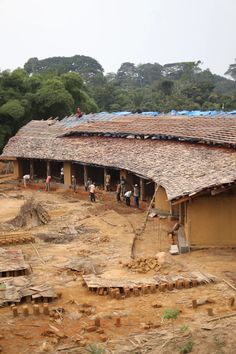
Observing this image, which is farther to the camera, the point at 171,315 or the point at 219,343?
the point at 171,315

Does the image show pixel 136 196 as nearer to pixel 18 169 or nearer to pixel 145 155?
pixel 145 155

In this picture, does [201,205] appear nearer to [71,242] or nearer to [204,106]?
[71,242]

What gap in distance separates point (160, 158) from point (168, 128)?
4.18m

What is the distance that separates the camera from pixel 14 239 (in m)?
19.6

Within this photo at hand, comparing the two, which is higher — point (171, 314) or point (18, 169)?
point (18, 169)

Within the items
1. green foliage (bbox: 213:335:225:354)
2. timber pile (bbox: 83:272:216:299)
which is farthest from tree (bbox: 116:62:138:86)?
green foliage (bbox: 213:335:225:354)

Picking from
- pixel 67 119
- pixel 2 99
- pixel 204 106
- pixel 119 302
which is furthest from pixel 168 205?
pixel 204 106

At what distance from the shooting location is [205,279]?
14.7 m

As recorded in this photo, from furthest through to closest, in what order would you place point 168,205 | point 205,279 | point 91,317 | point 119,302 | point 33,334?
point 168,205
point 205,279
point 119,302
point 91,317
point 33,334

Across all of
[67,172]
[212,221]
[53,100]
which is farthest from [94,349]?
[53,100]

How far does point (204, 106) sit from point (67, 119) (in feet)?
75.1

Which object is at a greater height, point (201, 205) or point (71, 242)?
point (201, 205)

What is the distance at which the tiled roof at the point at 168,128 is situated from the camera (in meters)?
23.7

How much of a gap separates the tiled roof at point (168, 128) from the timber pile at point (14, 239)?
29.8 feet
